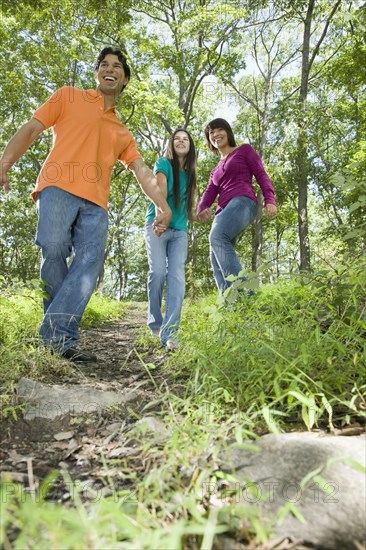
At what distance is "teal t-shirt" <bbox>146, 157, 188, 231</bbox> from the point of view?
433cm

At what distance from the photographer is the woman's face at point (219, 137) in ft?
16.1

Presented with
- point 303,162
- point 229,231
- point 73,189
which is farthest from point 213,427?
point 303,162

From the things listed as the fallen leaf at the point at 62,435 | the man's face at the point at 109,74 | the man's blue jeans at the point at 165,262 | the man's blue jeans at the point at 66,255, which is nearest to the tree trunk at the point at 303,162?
the man's blue jeans at the point at 165,262

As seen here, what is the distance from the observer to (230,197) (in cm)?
464

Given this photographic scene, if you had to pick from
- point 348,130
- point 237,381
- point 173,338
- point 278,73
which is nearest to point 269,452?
point 237,381

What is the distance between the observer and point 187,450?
1438 millimetres

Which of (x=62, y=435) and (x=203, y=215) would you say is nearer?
(x=62, y=435)

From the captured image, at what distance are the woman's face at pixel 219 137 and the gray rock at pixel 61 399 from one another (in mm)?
3528

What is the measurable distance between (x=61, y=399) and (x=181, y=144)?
10.5 feet

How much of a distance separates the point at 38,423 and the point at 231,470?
3.70 ft

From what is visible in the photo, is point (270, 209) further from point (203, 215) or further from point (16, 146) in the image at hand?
point (16, 146)

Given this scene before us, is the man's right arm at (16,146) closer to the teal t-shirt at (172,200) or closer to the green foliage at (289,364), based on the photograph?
the teal t-shirt at (172,200)

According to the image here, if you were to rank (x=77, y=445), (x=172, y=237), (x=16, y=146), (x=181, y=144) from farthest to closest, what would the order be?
(x=181, y=144)
(x=172, y=237)
(x=16, y=146)
(x=77, y=445)

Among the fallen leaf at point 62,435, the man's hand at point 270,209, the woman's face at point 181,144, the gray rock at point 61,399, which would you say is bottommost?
the fallen leaf at point 62,435
